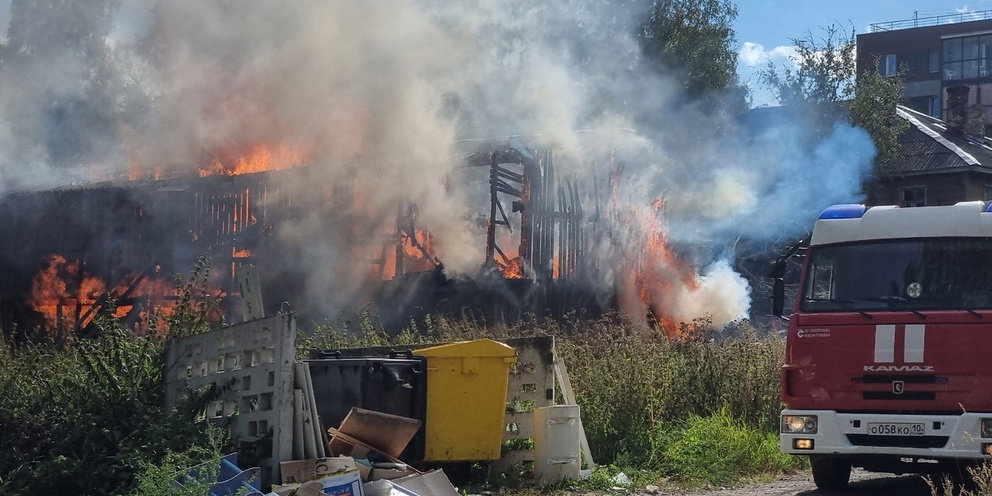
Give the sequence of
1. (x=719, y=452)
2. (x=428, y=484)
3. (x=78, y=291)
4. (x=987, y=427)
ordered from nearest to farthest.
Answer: (x=428, y=484) → (x=987, y=427) → (x=719, y=452) → (x=78, y=291)

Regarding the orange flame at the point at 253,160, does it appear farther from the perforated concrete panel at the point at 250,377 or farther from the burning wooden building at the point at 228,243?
the perforated concrete panel at the point at 250,377

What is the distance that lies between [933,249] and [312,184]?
13473 millimetres

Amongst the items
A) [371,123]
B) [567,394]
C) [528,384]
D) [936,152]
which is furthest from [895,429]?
[936,152]

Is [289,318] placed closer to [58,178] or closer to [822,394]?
[822,394]

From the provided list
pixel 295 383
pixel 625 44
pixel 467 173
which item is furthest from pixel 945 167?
pixel 295 383

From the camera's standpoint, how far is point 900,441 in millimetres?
8578

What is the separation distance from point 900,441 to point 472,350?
359 cm

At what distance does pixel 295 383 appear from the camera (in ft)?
26.3

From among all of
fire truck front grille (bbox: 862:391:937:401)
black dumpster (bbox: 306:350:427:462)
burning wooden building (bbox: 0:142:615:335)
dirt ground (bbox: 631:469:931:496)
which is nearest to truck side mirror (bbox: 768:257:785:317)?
fire truck front grille (bbox: 862:391:937:401)

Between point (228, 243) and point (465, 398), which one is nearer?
point (465, 398)

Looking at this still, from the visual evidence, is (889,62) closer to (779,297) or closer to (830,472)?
(779,297)

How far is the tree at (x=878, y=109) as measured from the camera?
3491cm

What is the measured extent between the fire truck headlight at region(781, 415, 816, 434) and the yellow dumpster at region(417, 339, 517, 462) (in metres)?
2.37

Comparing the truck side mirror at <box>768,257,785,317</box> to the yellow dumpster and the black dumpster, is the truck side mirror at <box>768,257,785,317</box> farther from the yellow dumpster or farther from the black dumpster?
the black dumpster
